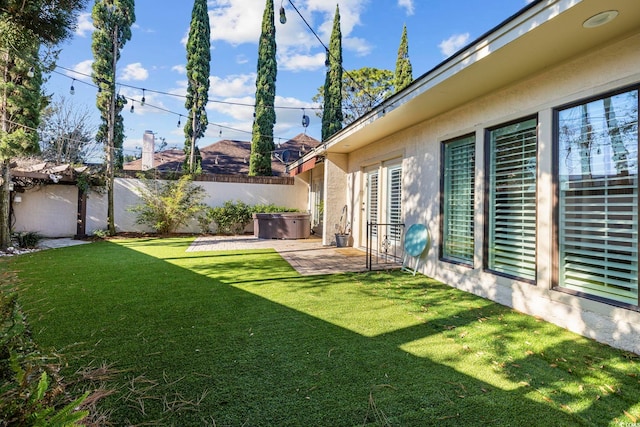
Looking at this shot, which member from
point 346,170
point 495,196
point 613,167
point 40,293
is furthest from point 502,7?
point 40,293

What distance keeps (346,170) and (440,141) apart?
14.5ft

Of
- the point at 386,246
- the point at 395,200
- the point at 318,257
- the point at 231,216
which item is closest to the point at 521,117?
the point at 395,200

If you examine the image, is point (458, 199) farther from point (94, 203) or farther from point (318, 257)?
point (94, 203)

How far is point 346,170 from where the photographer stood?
9.72 metres

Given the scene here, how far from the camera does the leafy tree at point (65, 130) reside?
59.7 feet

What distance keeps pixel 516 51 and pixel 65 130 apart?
23086 millimetres

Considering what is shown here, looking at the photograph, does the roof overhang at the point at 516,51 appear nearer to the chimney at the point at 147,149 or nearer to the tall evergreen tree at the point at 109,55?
the tall evergreen tree at the point at 109,55

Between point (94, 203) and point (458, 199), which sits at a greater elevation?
point (94, 203)

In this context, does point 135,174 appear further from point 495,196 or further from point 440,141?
point 495,196

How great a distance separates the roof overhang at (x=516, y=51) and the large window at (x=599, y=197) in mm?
597

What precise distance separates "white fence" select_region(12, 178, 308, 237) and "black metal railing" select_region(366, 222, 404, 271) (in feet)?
24.8

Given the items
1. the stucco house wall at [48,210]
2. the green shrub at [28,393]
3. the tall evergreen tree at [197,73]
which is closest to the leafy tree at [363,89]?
the tall evergreen tree at [197,73]

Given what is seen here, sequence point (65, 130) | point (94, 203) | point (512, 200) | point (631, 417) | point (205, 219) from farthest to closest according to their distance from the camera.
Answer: point (65, 130) < point (205, 219) < point (94, 203) < point (512, 200) < point (631, 417)

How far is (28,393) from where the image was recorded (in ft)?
5.19
